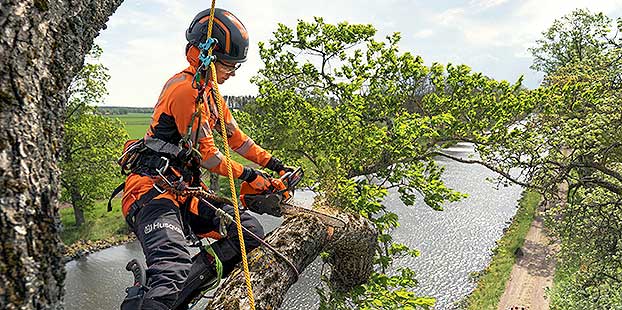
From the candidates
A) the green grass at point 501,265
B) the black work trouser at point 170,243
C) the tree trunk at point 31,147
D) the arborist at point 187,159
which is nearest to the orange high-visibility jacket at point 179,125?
the arborist at point 187,159

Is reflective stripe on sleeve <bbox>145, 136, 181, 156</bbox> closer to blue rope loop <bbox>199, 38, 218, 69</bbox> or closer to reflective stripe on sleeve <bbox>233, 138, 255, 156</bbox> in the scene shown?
blue rope loop <bbox>199, 38, 218, 69</bbox>

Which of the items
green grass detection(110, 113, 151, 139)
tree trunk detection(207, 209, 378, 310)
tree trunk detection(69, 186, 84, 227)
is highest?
tree trunk detection(207, 209, 378, 310)

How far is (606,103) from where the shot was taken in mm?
9578

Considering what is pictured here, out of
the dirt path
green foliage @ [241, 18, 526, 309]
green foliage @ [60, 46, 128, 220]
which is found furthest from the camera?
green foliage @ [60, 46, 128, 220]

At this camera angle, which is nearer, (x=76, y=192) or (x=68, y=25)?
(x=68, y=25)

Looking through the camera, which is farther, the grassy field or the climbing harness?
the grassy field

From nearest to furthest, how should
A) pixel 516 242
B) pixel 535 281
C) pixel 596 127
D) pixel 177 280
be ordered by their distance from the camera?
pixel 177 280 < pixel 596 127 < pixel 535 281 < pixel 516 242

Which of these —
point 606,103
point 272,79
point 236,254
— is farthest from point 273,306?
point 606,103

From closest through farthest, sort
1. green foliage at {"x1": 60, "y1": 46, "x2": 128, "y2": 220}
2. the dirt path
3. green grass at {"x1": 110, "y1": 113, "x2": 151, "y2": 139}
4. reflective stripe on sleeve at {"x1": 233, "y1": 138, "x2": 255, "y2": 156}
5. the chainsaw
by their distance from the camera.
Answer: the chainsaw < reflective stripe on sleeve at {"x1": 233, "y1": 138, "x2": 255, "y2": 156} < the dirt path < green foliage at {"x1": 60, "y1": 46, "x2": 128, "y2": 220} < green grass at {"x1": 110, "y1": 113, "x2": 151, "y2": 139}

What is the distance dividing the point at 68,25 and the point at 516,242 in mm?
22575

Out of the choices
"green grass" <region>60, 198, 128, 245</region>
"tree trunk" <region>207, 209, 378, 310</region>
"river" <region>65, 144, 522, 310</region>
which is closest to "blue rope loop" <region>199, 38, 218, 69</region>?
"tree trunk" <region>207, 209, 378, 310</region>

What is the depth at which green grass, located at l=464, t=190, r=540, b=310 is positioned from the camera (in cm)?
1587

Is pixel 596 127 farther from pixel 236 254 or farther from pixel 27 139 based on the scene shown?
pixel 27 139

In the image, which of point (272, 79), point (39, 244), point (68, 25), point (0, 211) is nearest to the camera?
point (0, 211)
